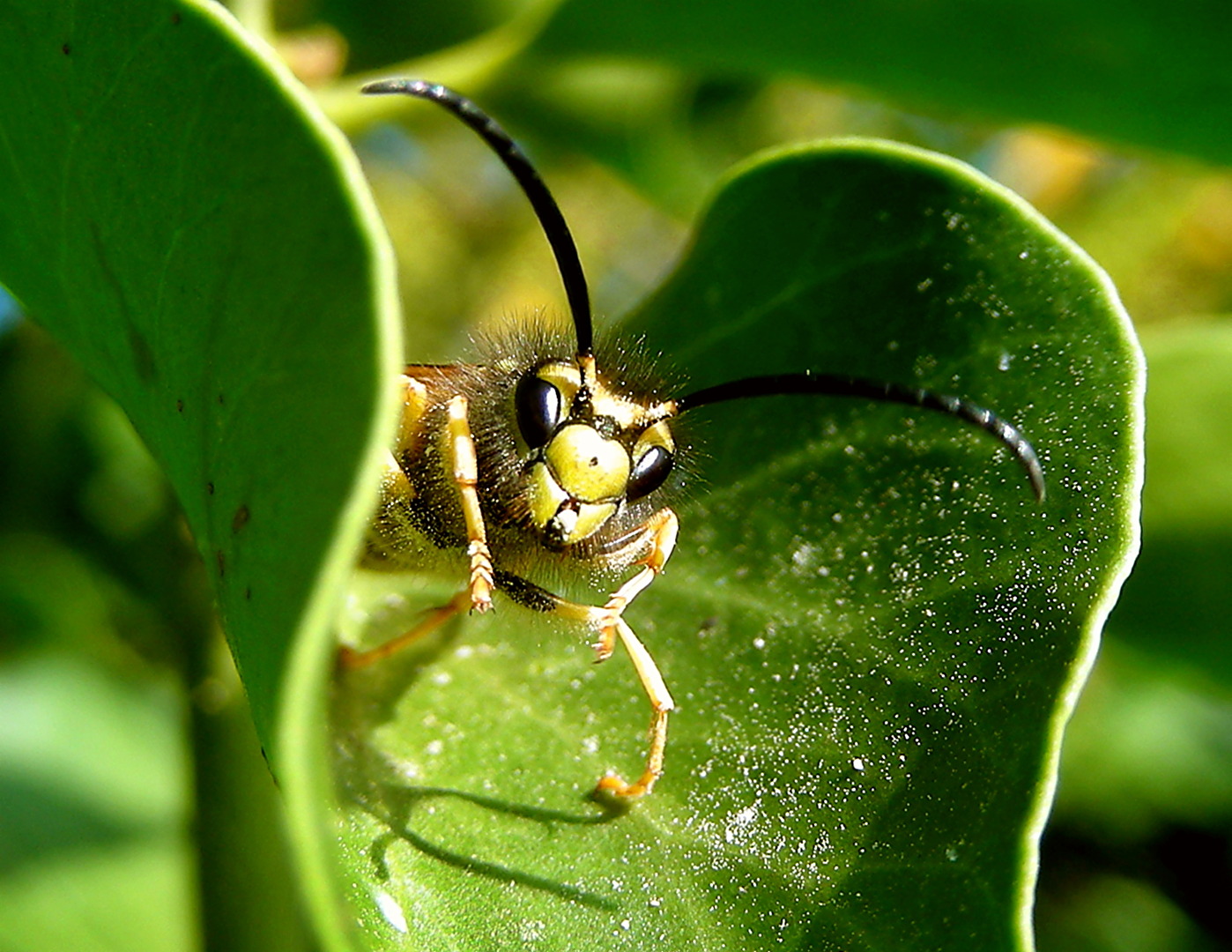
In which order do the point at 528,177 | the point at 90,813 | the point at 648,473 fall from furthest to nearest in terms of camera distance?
the point at 90,813 < the point at 648,473 < the point at 528,177

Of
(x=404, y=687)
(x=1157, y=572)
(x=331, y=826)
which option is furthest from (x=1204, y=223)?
(x=331, y=826)

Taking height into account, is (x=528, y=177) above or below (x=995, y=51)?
above

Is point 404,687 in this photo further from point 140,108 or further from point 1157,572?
point 1157,572

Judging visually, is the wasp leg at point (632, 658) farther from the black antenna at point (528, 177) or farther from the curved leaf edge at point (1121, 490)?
the curved leaf edge at point (1121, 490)

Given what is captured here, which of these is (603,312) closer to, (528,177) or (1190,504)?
(528,177)

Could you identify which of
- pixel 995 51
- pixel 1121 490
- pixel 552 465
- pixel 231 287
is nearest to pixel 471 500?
pixel 552 465

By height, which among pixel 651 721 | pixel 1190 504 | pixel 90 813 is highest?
pixel 651 721

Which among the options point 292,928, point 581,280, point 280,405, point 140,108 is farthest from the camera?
point 292,928

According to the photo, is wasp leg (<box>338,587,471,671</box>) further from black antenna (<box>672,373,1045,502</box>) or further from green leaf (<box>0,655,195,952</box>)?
green leaf (<box>0,655,195,952</box>)
